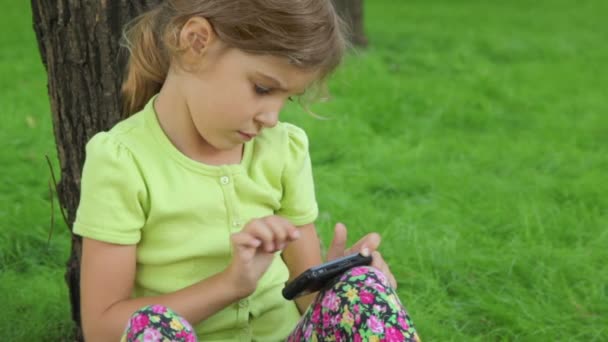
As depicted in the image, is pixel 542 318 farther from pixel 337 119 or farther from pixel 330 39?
pixel 337 119

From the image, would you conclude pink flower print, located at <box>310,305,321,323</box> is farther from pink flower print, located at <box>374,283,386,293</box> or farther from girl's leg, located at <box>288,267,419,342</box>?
pink flower print, located at <box>374,283,386,293</box>

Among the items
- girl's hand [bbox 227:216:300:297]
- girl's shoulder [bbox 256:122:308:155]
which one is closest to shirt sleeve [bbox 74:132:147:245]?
girl's hand [bbox 227:216:300:297]

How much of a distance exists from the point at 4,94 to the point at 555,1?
8.82 metres

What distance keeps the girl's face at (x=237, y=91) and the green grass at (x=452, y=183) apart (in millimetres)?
1135

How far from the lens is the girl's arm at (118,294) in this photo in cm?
188

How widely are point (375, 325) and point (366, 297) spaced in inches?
2.6

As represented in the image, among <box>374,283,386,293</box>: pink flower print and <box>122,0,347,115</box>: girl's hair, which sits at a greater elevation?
<box>122,0,347,115</box>: girl's hair

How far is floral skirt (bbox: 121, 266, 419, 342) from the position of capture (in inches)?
67.4

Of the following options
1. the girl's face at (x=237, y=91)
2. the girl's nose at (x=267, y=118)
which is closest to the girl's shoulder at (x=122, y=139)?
the girl's face at (x=237, y=91)

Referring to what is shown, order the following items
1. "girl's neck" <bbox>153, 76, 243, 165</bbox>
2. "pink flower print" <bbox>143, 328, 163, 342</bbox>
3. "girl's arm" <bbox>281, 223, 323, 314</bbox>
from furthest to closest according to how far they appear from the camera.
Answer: "girl's arm" <bbox>281, 223, 323, 314</bbox>, "girl's neck" <bbox>153, 76, 243, 165</bbox>, "pink flower print" <bbox>143, 328, 163, 342</bbox>

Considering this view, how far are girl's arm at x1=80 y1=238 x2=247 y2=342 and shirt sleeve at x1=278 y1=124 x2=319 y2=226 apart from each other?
1.11 ft

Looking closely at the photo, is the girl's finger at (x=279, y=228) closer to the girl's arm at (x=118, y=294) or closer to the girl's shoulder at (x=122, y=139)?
the girl's arm at (x=118, y=294)

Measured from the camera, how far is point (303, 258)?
2.23 meters

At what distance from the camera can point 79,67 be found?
2426mm
